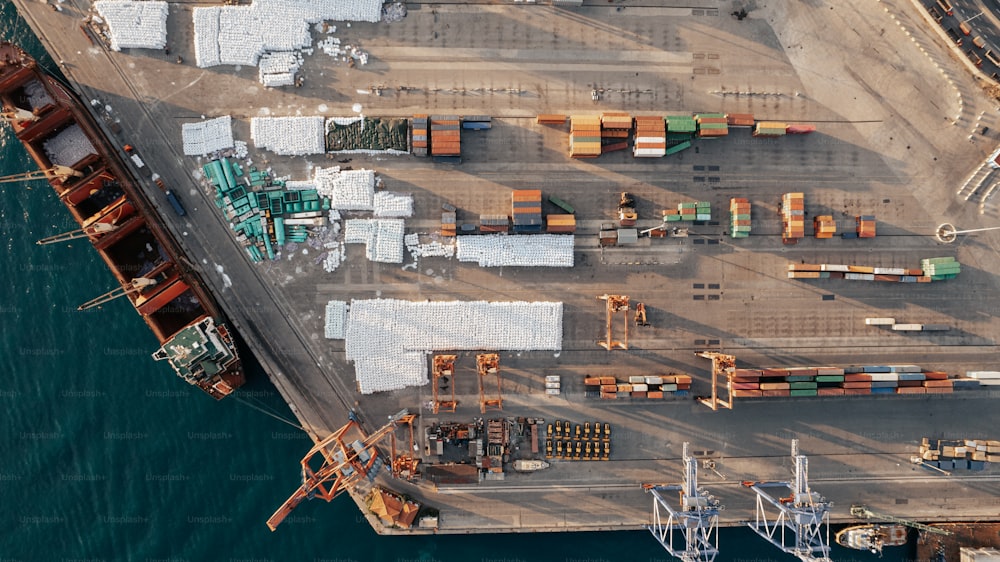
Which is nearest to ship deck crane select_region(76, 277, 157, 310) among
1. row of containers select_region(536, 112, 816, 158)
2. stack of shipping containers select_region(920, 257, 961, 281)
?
row of containers select_region(536, 112, 816, 158)

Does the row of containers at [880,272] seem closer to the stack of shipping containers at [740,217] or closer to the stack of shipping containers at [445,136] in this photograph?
the stack of shipping containers at [740,217]

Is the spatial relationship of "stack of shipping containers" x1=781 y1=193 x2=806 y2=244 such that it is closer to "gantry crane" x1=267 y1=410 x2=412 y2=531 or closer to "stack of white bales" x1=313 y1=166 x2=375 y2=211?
"stack of white bales" x1=313 y1=166 x2=375 y2=211

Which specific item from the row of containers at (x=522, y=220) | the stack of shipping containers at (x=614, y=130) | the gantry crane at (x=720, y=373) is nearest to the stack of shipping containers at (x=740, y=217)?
the gantry crane at (x=720, y=373)

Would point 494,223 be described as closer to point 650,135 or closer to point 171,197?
point 650,135

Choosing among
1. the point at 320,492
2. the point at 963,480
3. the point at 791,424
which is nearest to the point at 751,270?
the point at 791,424

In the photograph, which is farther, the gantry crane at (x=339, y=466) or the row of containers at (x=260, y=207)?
the row of containers at (x=260, y=207)

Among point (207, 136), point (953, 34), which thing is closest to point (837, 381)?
point (953, 34)
